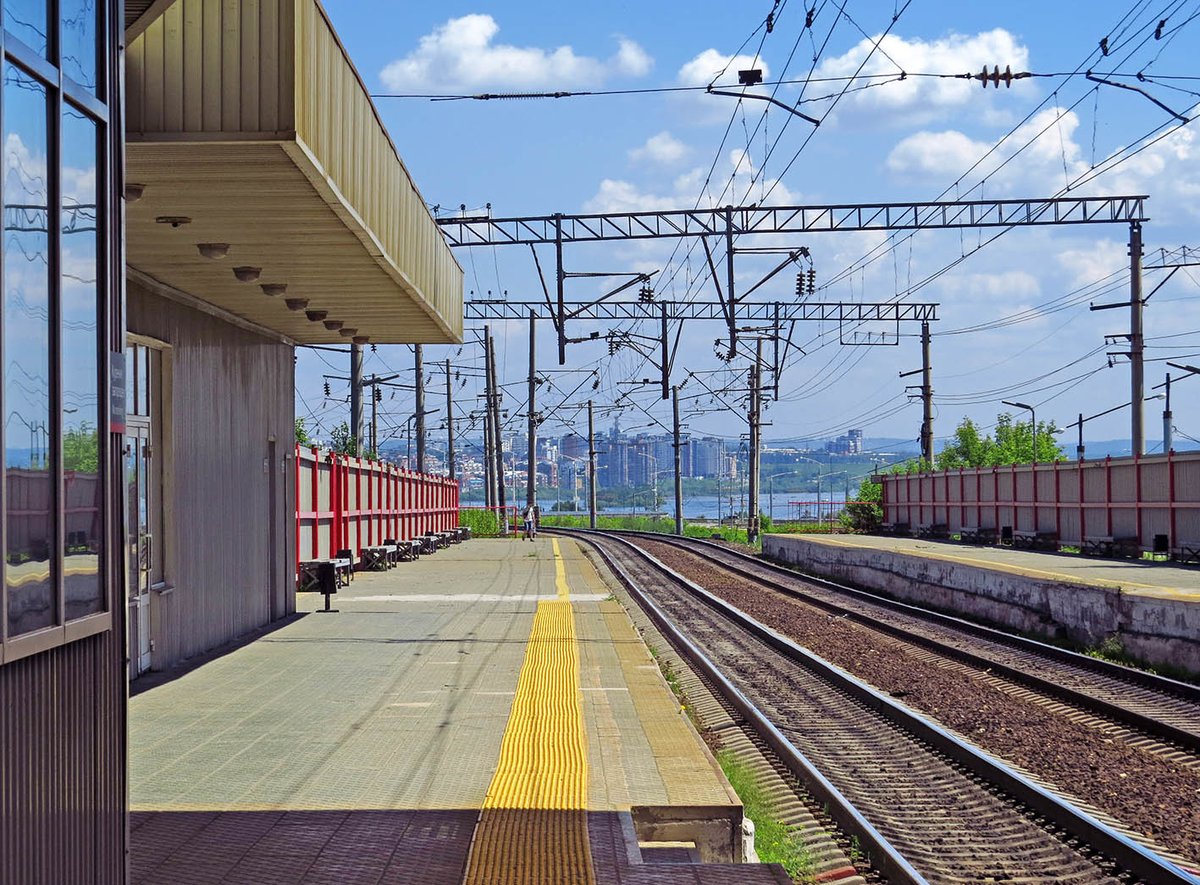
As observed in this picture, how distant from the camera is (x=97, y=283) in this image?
476 centimetres

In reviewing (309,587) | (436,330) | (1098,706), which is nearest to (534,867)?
(1098,706)

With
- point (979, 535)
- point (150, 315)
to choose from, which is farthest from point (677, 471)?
point (150, 315)

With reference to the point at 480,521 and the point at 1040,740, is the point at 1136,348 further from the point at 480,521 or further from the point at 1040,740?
the point at 480,521

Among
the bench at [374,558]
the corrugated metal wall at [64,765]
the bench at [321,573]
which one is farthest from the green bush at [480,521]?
the corrugated metal wall at [64,765]

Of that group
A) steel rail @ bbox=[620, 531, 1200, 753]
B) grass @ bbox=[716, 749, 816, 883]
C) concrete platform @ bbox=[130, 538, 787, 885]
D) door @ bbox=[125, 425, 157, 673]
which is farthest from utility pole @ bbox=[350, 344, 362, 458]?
grass @ bbox=[716, 749, 816, 883]

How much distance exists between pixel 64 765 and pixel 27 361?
1469 millimetres

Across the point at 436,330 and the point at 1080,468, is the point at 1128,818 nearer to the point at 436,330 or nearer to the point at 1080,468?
the point at 436,330

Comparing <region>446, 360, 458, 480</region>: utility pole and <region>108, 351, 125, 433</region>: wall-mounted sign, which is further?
<region>446, 360, 458, 480</region>: utility pole

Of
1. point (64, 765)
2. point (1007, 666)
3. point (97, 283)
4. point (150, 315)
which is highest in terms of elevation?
point (150, 315)

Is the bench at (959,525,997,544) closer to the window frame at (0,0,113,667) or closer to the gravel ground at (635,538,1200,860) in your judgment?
the gravel ground at (635,538,1200,860)

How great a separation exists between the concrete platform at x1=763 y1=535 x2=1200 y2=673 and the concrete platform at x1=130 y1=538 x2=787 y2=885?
6.62 meters

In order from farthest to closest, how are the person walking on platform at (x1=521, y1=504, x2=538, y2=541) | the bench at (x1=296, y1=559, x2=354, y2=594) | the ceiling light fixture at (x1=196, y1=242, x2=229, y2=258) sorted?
the person walking on platform at (x1=521, y1=504, x2=538, y2=541) < the bench at (x1=296, y1=559, x2=354, y2=594) < the ceiling light fixture at (x1=196, y1=242, x2=229, y2=258)

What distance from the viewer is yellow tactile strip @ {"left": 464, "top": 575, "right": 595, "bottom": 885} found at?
221 inches

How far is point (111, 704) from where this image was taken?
4.88 meters
